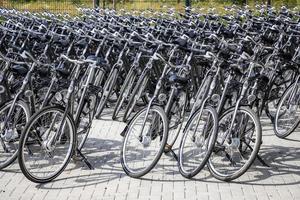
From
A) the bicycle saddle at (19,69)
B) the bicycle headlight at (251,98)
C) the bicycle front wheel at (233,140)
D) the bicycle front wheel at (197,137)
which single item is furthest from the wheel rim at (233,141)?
the bicycle saddle at (19,69)

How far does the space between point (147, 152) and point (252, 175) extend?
3.87 ft

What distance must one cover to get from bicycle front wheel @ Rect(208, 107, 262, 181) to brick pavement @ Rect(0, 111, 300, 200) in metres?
0.11

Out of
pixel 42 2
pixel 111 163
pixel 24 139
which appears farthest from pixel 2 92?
pixel 42 2

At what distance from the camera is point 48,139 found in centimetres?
533

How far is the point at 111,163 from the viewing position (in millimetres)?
5809

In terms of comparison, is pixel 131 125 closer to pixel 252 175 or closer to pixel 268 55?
pixel 252 175

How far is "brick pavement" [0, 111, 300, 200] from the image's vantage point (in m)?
4.98

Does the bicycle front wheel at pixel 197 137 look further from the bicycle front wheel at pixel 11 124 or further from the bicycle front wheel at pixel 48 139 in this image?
the bicycle front wheel at pixel 11 124

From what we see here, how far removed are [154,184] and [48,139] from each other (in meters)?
1.08

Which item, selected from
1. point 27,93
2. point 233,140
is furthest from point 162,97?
point 27,93

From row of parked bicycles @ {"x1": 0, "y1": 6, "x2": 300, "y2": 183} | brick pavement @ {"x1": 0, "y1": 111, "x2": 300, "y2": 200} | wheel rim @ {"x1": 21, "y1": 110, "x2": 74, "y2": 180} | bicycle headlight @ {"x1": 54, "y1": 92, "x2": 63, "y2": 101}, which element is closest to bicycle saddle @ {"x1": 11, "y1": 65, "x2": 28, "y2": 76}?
row of parked bicycles @ {"x1": 0, "y1": 6, "x2": 300, "y2": 183}

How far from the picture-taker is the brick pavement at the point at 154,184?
4980 mm

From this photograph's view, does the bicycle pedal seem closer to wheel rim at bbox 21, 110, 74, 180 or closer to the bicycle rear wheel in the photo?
wheel rim at bbox 21, 110, 74, 180

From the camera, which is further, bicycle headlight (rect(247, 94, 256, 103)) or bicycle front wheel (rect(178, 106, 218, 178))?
bicycle headlight (rect(247, 94, 256, 103))
